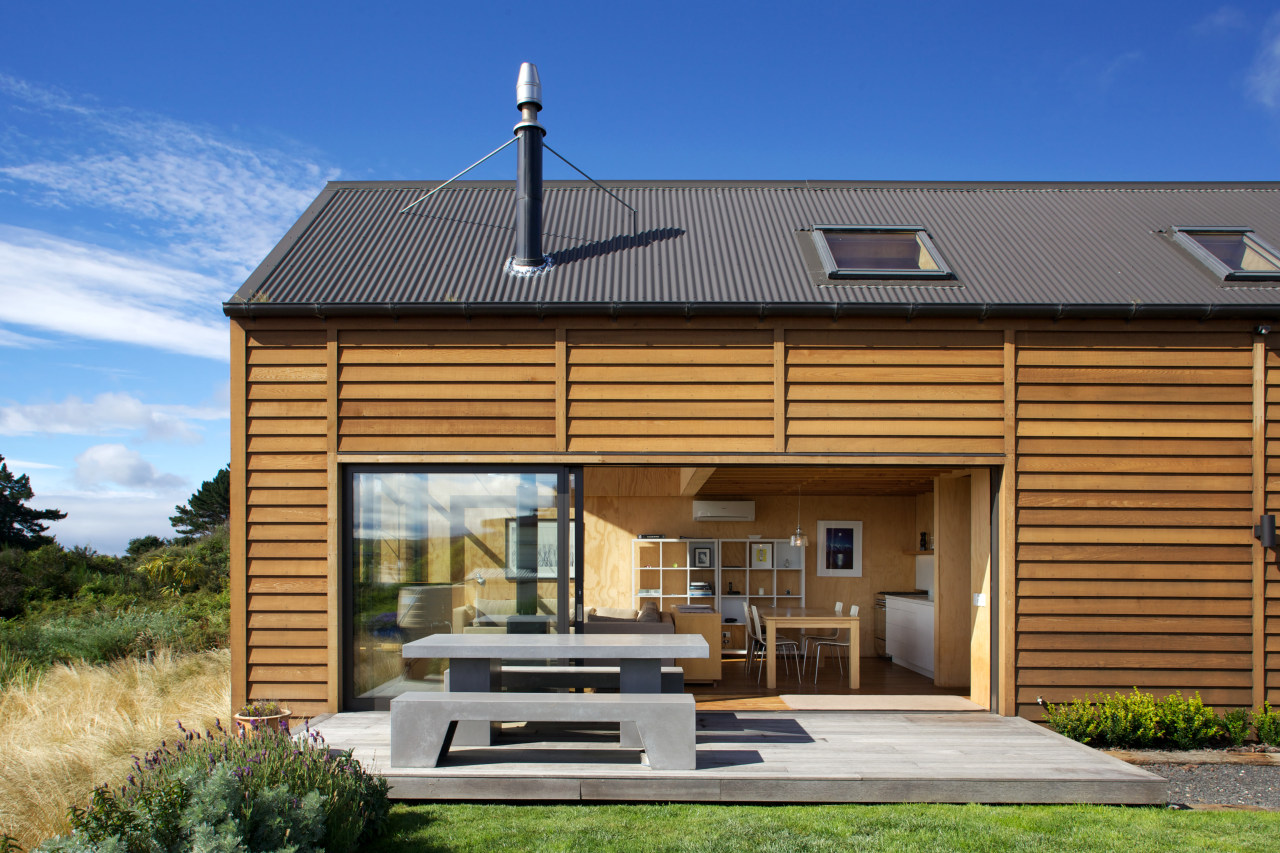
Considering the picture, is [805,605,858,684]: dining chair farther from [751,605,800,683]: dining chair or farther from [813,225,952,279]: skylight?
[813,225,952,279]: skylight

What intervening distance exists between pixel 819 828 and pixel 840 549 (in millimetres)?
8890

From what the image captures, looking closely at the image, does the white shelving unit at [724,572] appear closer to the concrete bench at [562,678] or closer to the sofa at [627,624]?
the sofa at [627,624]

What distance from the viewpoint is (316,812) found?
3564 millimetres

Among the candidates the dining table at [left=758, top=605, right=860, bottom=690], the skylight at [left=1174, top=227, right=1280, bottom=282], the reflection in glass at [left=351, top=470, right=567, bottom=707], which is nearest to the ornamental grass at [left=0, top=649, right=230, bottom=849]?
the reflection in glass at [left=351, top=470, right=567, bottom=707]

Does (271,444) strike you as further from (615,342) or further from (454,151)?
(454,151)

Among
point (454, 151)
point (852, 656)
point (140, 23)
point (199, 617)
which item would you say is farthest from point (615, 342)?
point (199, 617)

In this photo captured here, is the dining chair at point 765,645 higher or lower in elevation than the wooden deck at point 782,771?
lower

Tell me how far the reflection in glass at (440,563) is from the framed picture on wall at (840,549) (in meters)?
7.20

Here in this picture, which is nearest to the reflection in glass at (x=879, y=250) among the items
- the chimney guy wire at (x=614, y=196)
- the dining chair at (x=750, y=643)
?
→ the chimney guy wire at (x=614, y=196)

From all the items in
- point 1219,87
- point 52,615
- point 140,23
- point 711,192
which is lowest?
point 52,615

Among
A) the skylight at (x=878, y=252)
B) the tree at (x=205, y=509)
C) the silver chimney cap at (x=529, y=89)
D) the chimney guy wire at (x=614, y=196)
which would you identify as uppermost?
the silver chimney cap at (x=529, y=89)

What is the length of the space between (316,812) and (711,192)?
296 inches

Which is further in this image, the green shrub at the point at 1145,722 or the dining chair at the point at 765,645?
the dining chair at the point at 765,645

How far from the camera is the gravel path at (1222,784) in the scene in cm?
538
